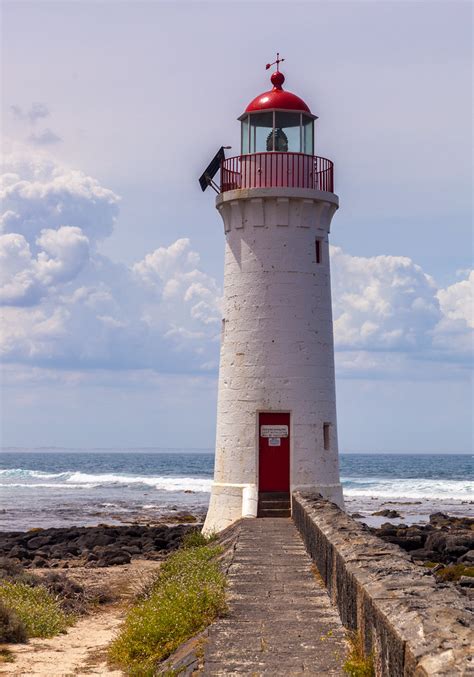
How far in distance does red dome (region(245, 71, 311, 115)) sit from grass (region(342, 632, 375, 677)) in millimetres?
11550

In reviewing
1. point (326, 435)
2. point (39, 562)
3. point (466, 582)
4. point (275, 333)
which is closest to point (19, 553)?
point (39, 562)

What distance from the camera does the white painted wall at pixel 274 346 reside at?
1558 cm

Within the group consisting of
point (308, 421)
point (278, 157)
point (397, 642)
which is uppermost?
point (278, 157)

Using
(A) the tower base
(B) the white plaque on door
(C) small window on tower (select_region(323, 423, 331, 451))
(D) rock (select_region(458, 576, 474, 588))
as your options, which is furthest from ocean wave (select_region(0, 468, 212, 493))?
(D) rock (select_region(458, 576, 474, 588))

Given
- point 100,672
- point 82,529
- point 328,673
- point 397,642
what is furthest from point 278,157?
point 82,529

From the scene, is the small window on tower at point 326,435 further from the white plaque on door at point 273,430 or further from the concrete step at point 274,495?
the concrete step at point 274,495

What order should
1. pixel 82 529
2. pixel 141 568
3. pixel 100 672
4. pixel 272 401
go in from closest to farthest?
pixel 100 672
pixel 272 401
pixel 141 568
pixel 82 529

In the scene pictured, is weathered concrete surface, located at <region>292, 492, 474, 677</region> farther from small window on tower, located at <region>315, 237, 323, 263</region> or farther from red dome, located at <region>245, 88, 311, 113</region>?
red dome, located at <region>245, 88, 311, 113</region>

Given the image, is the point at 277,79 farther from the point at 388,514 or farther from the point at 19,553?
the point at 388,514

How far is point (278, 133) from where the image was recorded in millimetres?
16391

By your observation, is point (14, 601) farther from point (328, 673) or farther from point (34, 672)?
point (328, 673)

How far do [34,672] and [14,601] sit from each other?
272cm

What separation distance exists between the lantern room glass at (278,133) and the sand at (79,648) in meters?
7.61

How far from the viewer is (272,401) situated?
611 inches
